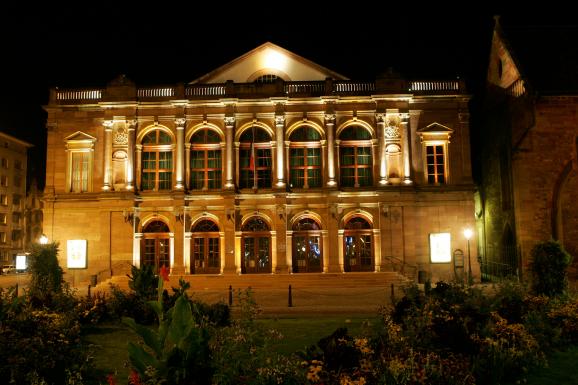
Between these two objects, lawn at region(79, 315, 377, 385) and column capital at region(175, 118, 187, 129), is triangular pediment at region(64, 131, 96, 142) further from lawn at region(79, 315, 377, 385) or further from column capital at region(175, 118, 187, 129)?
lawn at region(79, 315, 377, 385)

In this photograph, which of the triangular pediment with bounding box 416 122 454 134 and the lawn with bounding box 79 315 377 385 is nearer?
the lawn with bounding box 79 315 377 385

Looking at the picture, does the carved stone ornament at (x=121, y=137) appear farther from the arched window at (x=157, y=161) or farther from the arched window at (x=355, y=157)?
the arched window at (x=355, y=157)

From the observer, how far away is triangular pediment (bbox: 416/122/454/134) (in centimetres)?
3419

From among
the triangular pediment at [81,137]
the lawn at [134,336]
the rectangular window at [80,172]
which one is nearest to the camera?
the lawn at [134,336]

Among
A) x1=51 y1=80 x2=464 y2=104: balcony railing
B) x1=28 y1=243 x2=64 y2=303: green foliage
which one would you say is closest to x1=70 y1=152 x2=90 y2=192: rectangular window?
x1=51 y1=80 x2=464 y2=104: balcony railing

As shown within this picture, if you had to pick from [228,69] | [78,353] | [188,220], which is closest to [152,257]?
[188,220]

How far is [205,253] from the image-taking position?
111 ft

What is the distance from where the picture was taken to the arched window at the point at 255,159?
34531 millimetres

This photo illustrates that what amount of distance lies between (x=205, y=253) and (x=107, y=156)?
8567 millimetres

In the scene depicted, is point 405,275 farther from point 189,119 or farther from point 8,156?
point 8,156

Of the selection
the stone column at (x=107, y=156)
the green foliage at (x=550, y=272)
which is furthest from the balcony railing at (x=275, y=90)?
the green foliage at (x=550, y=272)

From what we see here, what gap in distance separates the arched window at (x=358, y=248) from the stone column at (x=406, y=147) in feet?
12.3

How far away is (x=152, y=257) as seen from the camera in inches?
1337

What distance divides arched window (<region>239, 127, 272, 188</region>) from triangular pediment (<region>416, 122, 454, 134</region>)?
31.5 ft
